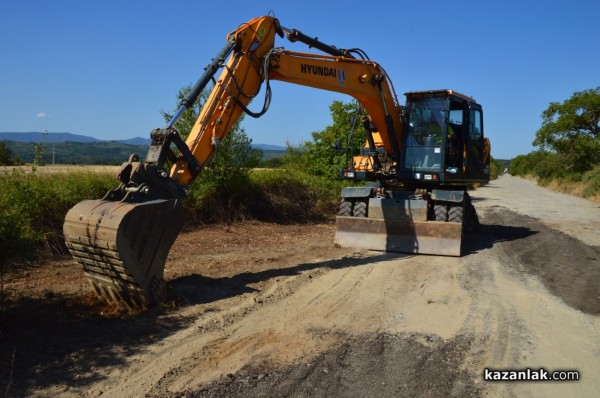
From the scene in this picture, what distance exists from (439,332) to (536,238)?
333 inches

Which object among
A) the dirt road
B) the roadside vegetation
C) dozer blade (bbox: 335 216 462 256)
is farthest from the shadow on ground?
the roadside vegetation

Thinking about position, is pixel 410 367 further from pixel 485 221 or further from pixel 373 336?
pixel 485 221

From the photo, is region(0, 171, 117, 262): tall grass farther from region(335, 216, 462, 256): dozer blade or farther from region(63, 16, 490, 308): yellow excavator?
region(335, 216, 462, 256): dozer blade

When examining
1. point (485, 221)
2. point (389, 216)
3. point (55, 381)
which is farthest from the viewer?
point (485, 221)

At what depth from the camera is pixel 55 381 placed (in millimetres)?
Answer: 4164

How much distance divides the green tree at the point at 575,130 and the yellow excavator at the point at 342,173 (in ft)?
92.6

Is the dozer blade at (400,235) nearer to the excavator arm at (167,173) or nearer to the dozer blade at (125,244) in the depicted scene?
the excavator arm at (167,173)

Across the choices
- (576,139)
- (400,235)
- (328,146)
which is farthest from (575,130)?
(400,235)

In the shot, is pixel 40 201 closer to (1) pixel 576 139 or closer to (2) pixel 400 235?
(2) pixel 400 235

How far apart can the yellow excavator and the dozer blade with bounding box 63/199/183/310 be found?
1cm

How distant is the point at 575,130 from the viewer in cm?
3688

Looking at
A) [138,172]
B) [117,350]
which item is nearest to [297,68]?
[138,172]

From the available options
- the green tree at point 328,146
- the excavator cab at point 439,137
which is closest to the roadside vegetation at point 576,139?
the green tree at point 328,146

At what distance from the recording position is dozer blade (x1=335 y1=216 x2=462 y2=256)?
9929mm
